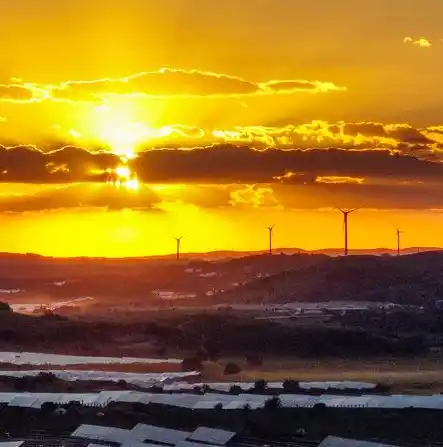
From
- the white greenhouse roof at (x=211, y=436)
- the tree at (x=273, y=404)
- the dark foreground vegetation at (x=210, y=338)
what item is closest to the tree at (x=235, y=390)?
the tree at (x=273, y=404)

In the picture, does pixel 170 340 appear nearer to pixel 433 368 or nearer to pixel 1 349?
pixel 1 349

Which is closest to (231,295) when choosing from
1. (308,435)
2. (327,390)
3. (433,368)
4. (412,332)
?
(412,332)

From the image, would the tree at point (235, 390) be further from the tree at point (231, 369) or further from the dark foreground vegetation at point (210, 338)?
the dark foreground vegetation at point (210, 338)

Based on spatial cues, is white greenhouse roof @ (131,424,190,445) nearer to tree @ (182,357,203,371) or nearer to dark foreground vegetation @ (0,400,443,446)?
dark foreground vegetation @ (0,400,443,446)

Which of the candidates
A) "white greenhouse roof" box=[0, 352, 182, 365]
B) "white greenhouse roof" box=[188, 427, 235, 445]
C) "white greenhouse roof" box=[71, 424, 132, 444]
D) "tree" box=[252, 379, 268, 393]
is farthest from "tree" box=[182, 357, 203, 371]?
"white greenhouse roof" box=[188, 427, 235, 445]

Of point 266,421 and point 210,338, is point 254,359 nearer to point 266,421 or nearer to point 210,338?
point 210,338

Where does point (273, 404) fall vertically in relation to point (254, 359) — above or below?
below

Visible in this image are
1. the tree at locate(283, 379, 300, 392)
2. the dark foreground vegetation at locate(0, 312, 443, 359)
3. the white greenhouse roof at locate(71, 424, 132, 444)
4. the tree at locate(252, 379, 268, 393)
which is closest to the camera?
the white greenhouse roof at locate(71, 424, 132, 444)

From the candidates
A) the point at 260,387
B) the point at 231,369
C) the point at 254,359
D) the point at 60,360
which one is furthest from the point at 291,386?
the point at 60,360
